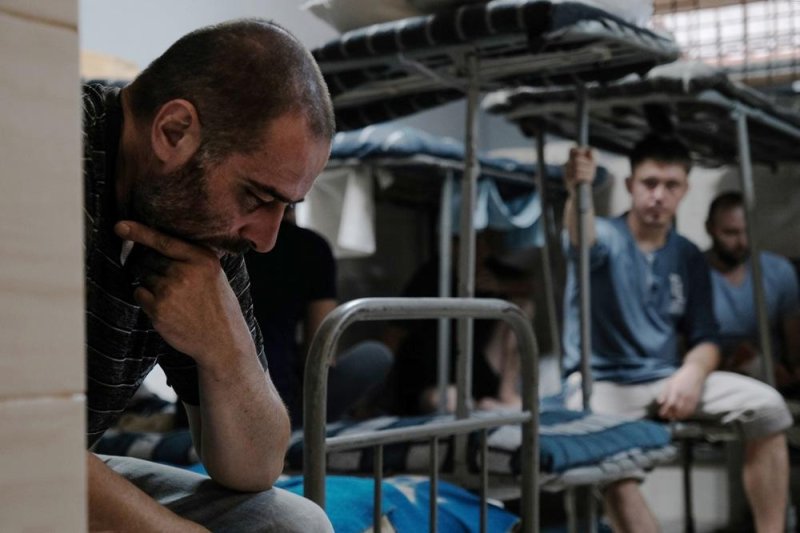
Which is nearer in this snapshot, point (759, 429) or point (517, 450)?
point (517, 450)

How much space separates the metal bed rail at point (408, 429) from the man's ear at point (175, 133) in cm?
35

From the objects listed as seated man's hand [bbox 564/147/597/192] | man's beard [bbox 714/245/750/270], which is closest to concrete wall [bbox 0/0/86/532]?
seated man's hand [bbox 564/147/597/192]

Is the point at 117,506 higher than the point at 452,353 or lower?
higher

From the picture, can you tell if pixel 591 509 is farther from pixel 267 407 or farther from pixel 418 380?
pixel 418 380

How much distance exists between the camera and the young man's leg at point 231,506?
3.24ft

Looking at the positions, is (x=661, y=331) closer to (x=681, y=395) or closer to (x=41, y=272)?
(x=681, y=395)

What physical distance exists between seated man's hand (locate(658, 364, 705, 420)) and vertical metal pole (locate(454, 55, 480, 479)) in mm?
896

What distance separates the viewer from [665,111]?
258 cm

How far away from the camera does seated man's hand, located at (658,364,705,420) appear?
2602mm

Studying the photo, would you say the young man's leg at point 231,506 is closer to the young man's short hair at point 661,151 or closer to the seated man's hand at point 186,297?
the seated man's hand at point 186,297

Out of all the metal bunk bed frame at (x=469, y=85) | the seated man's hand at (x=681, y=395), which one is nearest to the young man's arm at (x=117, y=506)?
the metal bunk bed frame at (x=469, y=85)

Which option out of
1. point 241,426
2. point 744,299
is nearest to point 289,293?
point 241,426

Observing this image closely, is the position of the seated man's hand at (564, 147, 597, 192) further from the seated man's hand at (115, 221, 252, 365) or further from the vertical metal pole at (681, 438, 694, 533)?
the seated man's hand at (115, 221, 252, 365)

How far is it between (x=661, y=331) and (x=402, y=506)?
1457 mm
